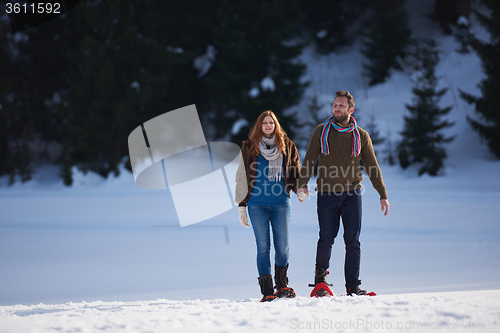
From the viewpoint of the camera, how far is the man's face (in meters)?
3.80

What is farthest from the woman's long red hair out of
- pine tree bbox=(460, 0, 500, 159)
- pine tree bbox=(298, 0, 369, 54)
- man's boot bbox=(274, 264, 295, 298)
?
pine tree bbox=(298, 0, 369, 54)

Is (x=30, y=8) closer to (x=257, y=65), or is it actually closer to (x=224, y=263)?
(x=257, y=65)

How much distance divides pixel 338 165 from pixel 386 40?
815 inches

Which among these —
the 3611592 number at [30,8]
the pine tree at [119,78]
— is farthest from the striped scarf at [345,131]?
the 3611592 number at [30,8]

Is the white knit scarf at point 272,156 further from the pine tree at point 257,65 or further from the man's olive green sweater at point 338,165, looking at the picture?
the pine tree at point 257,65

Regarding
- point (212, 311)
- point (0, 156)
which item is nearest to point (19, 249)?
point (212, 311)

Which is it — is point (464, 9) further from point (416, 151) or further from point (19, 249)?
point (19, 249)

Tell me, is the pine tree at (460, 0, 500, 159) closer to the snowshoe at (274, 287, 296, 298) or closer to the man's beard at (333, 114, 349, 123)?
the man's beard at (333, 114, 349, 123)

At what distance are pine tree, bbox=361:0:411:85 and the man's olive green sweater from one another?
2038cm

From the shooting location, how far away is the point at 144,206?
12367mm

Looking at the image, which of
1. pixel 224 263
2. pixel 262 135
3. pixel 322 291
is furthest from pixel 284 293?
pixel 224 263

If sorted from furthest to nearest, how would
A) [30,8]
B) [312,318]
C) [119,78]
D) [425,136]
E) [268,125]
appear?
[30,8] → [119,78] → [425,136] → [268,125] → [312,318]

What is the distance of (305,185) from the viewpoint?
3.81 meters

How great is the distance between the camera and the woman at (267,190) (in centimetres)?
377
